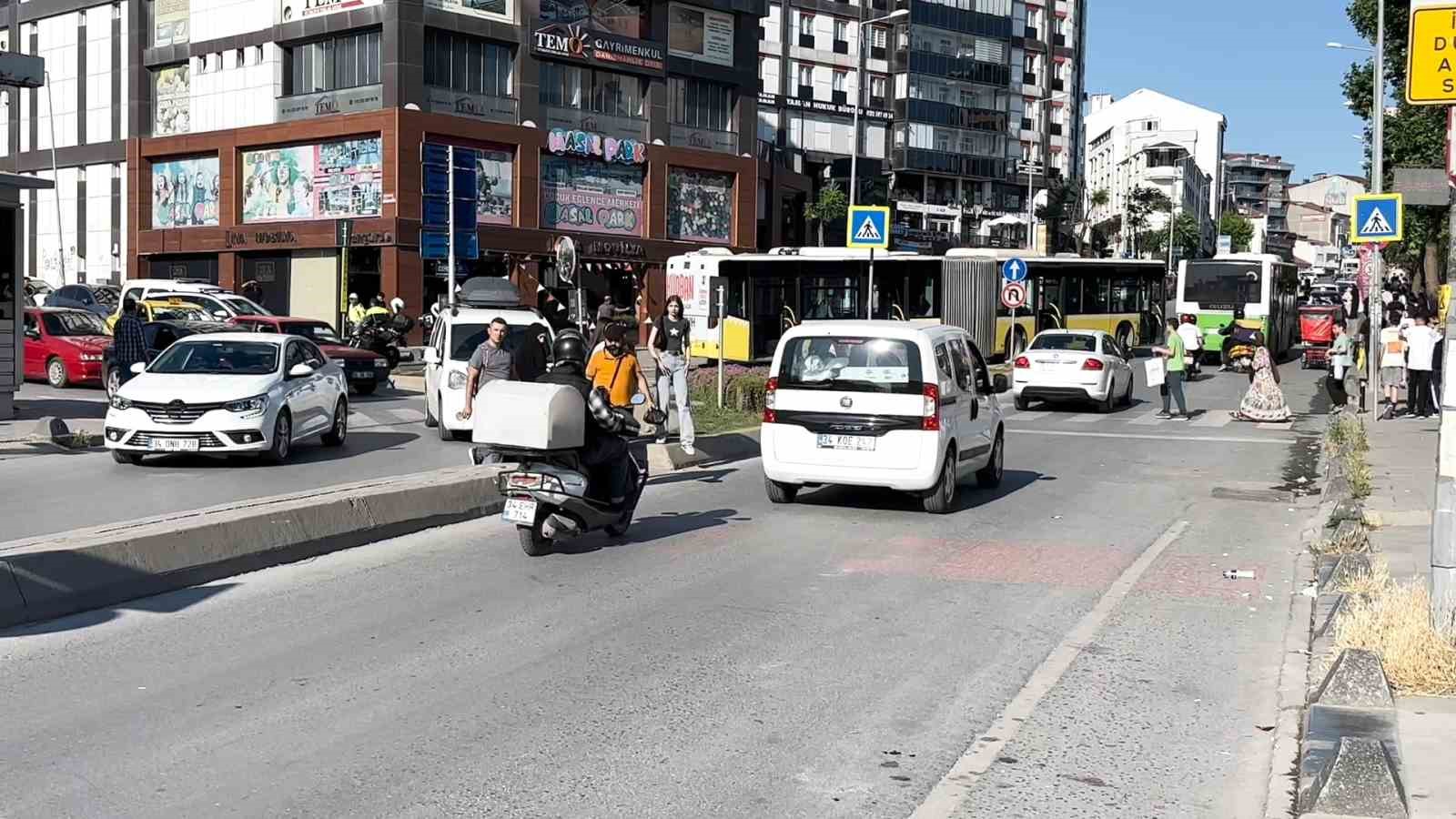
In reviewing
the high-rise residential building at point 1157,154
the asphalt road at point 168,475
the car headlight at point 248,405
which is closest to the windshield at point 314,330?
the asphalt road at point 168,475

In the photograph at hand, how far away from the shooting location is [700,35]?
58375 millimetres

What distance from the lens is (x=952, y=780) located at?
606cm

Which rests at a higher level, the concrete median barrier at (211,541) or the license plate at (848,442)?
the license plate at (848,442)

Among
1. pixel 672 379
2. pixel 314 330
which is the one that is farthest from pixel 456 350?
pixel 314 330

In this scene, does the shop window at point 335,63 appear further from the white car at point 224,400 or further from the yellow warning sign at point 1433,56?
the yellow warning sign at point 1433,56

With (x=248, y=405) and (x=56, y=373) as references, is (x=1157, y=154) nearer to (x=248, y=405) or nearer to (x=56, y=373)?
(x=56, y=373)

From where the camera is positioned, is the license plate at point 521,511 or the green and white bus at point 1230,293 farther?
the green and white bus at point 1230,293

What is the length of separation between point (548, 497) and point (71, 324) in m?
21.3

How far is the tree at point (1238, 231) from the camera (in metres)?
159

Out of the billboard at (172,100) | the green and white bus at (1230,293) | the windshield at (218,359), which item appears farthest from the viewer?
the billboard at (172,100)

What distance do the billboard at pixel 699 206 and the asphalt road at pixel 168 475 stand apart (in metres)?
35.0

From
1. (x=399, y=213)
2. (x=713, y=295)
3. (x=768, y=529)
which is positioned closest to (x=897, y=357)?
(x=768, y=529)

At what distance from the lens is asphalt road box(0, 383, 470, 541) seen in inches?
538

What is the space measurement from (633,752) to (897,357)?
8.03 metres
